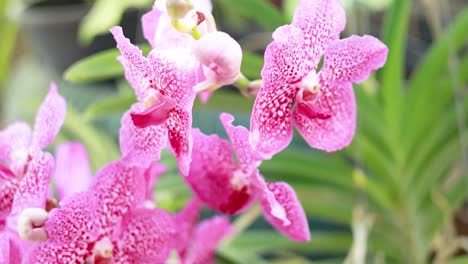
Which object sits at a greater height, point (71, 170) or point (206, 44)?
point (206, 44)

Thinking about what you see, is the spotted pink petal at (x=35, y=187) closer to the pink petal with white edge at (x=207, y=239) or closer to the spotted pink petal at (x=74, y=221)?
the spotted pink petal at (x=74, y=221)

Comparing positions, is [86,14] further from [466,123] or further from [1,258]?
[1,258]

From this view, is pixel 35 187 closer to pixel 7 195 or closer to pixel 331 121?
pixel 7 195

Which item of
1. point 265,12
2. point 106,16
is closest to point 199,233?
point 265,12

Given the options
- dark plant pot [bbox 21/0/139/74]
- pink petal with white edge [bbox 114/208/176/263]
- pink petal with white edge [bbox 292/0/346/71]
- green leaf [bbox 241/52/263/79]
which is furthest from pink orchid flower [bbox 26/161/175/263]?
dark plant pot [bbox 21/0/139/74]

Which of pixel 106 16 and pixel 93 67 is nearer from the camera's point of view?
pixel 93 67

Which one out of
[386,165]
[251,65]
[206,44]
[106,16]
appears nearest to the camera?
[206,44]

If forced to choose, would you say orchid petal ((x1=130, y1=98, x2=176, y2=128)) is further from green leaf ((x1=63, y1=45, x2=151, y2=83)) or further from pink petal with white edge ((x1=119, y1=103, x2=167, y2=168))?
green leaf ((x1=63, y1=45, x2=151, y2=83))
